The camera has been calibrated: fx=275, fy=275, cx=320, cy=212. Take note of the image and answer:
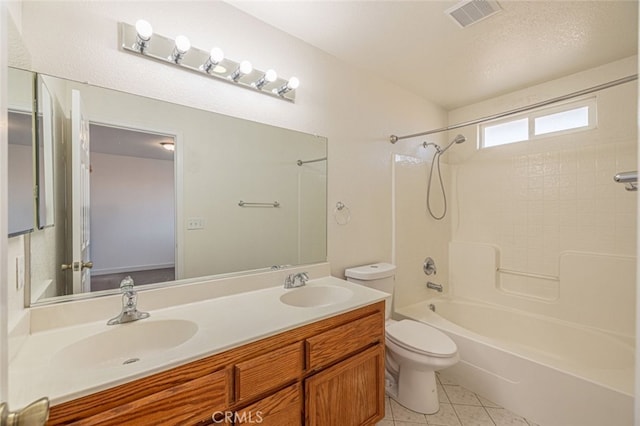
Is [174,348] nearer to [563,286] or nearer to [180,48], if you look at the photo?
[180,48]

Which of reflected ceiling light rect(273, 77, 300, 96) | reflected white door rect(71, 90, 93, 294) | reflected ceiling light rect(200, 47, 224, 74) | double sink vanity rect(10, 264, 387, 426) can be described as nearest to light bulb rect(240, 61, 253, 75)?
reflected ceiling light rect(200, 47, 224, 74)

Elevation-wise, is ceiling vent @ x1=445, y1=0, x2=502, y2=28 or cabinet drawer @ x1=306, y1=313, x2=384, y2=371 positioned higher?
ceiling vent @ x1=445, y1=0, x2=502, y2=28

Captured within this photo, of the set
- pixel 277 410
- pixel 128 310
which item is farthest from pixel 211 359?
pixel 128 310

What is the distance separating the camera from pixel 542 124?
2539 mm

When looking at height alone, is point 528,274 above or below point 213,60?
below

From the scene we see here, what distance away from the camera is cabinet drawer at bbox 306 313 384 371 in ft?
4.02

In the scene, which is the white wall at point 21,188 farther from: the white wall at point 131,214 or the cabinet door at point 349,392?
the cabinet door at point 349,392

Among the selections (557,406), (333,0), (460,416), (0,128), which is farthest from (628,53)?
(0,128)

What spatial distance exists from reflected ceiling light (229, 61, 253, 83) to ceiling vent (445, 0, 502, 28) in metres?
1.19

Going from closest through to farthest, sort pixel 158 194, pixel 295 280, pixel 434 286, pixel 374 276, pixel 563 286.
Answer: pixel 158 194, pixel 295 280, pixel 374 276, pixel 563 286, pixel 434 286

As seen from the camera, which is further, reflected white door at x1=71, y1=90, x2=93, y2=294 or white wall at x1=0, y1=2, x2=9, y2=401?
reflected white door at x1=71, y1=90, x2=93, y2=294

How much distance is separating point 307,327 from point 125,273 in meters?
0.86

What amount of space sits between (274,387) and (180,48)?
158 cm

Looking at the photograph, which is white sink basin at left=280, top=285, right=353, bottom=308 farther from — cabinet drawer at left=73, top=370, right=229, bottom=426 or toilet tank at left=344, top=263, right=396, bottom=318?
cabinet drawer at left=73, top=370, right=229, bottom=426
